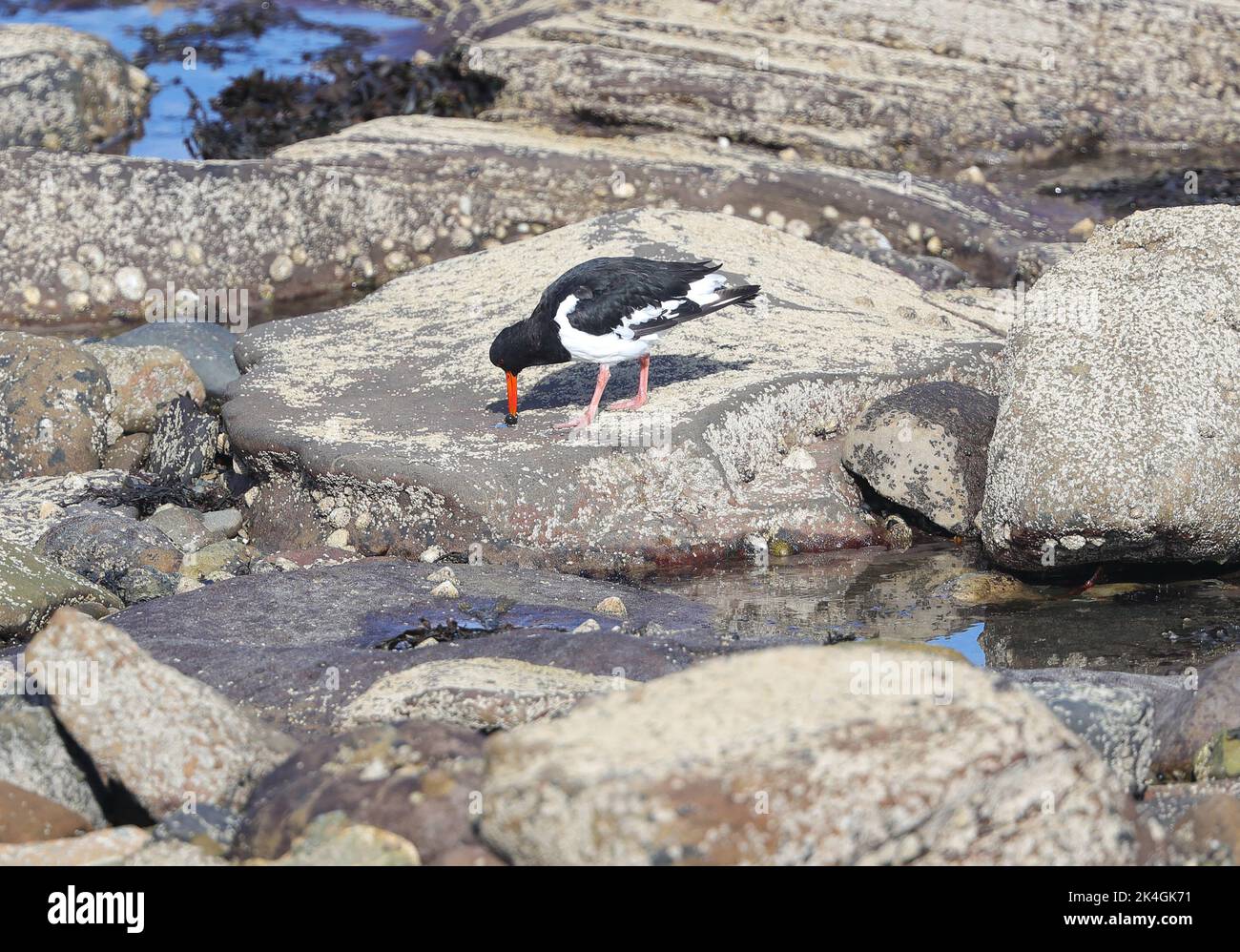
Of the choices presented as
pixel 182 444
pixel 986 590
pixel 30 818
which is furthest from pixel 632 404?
pixel 30 818

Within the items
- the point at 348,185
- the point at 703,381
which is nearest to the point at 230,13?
the point at 348,185

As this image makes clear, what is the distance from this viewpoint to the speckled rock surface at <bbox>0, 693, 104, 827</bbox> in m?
4.09

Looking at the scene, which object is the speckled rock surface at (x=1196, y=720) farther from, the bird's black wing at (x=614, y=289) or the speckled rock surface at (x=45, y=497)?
the speckled rock surface at (x=45, y=497)

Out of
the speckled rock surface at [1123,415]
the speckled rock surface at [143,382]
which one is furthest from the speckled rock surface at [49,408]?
the speckled rock surface at [1123,415]

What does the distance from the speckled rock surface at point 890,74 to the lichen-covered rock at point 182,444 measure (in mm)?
6275

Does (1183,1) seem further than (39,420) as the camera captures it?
Yes

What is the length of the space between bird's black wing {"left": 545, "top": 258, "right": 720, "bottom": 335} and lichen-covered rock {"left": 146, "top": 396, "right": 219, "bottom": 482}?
214cm

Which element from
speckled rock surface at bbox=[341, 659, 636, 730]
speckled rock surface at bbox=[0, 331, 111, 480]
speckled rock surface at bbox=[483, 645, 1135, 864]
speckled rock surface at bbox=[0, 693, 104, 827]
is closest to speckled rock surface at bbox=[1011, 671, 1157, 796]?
speckled rock surface at bbox=[483, 645, 1135, 864]

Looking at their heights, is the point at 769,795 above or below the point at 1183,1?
below

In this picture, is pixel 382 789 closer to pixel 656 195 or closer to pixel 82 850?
pixel 82 850

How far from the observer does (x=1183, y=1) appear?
45.6 ft
